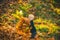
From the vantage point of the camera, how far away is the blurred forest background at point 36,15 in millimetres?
7787

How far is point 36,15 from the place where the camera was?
920 cm

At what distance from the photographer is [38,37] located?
8688 mm

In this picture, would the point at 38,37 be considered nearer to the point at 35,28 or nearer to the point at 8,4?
the point at 35,28

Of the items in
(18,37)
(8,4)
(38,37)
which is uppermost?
(8,4)

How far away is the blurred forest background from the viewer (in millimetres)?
7787

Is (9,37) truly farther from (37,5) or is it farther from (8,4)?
(37,5)

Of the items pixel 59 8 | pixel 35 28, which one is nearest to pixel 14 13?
pixel 35 28

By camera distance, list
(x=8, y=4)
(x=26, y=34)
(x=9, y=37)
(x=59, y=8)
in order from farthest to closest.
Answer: (x=59, y=8) → (x=8, y=4) → (x=26, y=34) → (x=9, y=37)

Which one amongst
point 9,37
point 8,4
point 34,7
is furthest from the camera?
point 34,7

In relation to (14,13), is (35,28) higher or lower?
lower

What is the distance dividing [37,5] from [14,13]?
53.2 inches

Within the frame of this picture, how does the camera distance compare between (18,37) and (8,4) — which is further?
(8,4)

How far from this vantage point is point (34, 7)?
933 cm

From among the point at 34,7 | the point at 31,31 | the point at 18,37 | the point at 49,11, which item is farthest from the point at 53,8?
the point at 18,37
